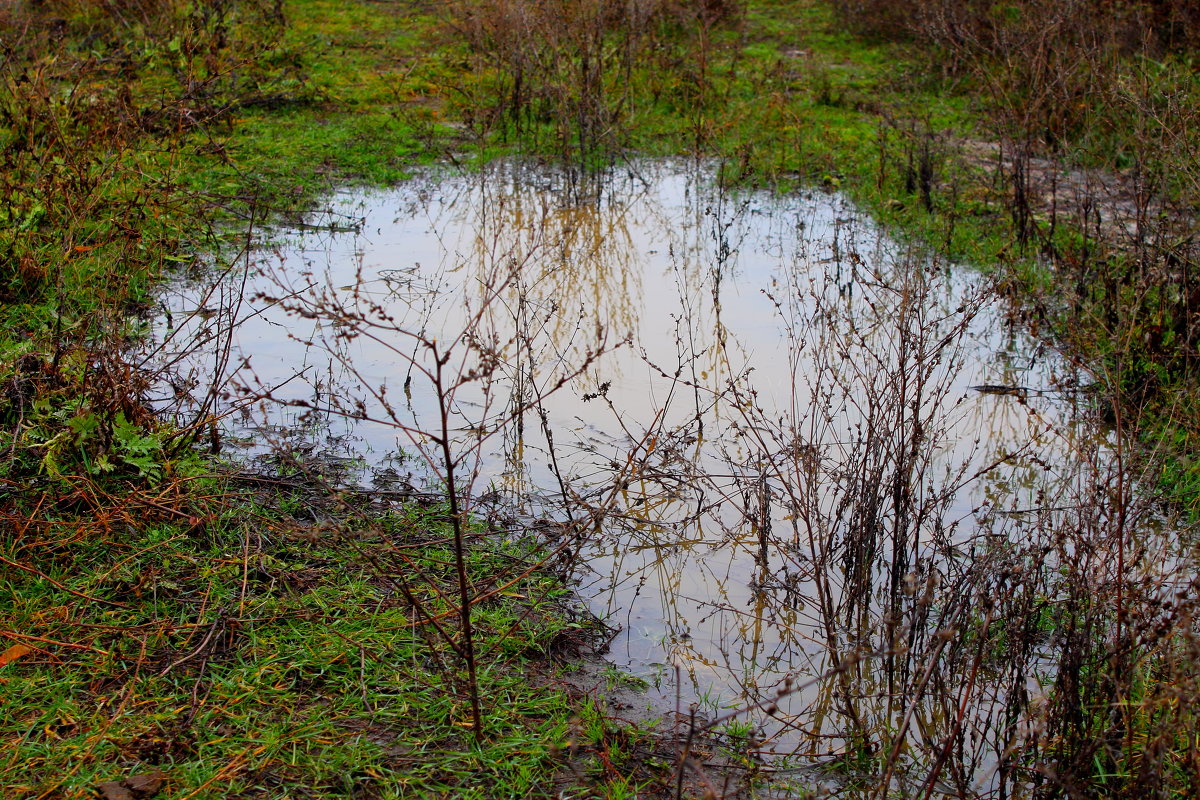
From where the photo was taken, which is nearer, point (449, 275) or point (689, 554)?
point (689, 554)

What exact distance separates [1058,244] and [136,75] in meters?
7.72

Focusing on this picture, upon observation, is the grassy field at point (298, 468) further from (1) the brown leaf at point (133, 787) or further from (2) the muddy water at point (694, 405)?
(2) the muddy water at point (694, 405)

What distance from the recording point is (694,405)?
499 cm

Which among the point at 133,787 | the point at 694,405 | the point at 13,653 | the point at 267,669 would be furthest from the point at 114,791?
the point at 694,405

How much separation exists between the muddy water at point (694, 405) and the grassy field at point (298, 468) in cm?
32

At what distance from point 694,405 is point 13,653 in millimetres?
3072

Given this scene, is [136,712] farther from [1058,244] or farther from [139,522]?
[1058,244]

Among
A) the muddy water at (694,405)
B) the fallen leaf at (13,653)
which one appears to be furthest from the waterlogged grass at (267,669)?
the muddy water at (694,405)

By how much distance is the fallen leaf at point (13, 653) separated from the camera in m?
2.77

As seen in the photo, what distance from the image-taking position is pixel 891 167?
8242mm

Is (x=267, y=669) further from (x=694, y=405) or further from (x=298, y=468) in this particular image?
(x=694, y=405)

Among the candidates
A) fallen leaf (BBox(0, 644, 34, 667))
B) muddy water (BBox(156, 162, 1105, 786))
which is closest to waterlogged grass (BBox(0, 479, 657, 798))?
fallen leaf (BBox(0, 644, 34, 667))

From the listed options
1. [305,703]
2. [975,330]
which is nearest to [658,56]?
[975,330]

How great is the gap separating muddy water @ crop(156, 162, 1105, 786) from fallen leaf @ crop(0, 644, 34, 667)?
1.16 m
